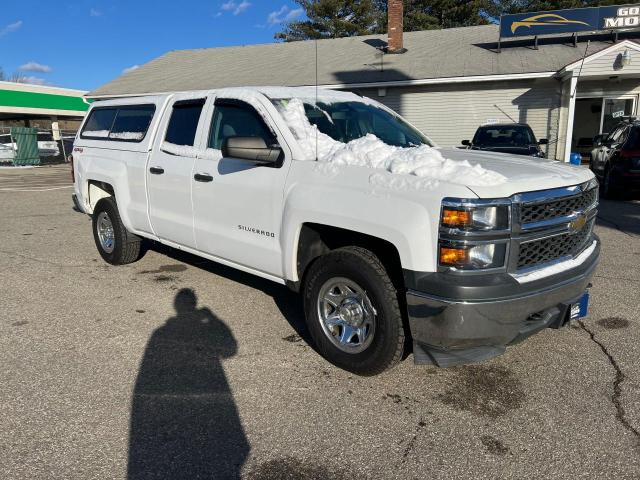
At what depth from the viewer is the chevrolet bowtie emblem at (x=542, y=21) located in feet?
59.1

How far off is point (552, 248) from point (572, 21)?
18.0 metres

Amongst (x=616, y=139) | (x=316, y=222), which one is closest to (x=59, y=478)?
(x=316, y=222)

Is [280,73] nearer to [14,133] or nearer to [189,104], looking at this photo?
[14,133]

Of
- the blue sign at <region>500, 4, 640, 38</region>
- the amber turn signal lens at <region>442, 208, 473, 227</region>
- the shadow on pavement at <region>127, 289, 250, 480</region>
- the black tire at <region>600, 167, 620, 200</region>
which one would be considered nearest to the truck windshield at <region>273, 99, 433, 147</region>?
the amber turn signal lens at <region>442, 208, 473, 227</region>

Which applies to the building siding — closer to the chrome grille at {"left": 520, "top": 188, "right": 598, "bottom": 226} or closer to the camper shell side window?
the camper shell side window

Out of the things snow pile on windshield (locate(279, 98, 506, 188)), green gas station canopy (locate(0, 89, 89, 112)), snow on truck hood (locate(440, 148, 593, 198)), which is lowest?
snow on truck hood (locate(440, 148, 593, 198))

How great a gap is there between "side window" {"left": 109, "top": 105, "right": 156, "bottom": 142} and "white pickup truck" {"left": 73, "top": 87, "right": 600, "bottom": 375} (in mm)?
391

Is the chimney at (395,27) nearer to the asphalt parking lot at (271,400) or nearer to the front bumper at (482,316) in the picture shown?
the asphalt parking lot at (271,400)

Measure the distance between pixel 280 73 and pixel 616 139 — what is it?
1295 cm

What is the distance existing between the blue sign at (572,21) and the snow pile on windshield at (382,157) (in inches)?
677

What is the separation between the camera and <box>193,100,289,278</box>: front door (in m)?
3.97

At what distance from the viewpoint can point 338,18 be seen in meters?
35.9

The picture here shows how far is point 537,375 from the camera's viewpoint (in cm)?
359

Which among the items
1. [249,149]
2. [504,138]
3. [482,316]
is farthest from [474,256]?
[504,138]
